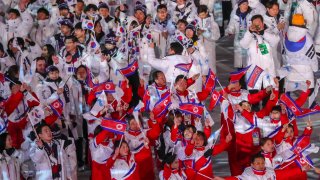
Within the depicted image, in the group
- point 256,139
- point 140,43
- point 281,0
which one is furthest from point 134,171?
point 281,0

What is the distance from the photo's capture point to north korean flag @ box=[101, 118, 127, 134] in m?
10.6

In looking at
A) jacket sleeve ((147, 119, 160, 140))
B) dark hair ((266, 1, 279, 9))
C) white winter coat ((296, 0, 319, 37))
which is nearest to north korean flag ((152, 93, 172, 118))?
jacket sleeve ((147, 119, 160, 140))

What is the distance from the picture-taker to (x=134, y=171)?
10602 millimetres

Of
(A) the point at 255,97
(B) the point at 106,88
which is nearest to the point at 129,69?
(B) the point at 106,88

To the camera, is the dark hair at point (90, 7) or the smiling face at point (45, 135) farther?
the dark hair at point (90, 7)

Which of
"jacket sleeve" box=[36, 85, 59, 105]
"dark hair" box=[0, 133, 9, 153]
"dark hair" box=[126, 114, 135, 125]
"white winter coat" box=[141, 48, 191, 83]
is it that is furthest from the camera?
"white winter coat" box=[141, 48, 191, 83]

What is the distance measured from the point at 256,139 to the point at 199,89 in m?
2.36

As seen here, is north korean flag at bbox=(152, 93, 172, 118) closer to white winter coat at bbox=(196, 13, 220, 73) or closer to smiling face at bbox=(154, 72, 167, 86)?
smiling face at bbox=(154, 72, 167, 86)

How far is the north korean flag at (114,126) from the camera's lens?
1065cm

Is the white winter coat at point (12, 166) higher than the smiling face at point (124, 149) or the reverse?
the reverse

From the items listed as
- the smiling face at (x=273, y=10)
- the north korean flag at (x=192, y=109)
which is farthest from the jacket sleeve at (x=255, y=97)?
the smiling face at (x=273, y=10)

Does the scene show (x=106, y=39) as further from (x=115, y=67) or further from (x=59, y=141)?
(x=59, y=141)

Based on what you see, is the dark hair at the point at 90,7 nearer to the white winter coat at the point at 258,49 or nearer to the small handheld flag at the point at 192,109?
the white winter coat at the point at 258,49

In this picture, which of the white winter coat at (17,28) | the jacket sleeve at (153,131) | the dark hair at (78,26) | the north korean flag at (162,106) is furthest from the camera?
the white winter coat at (17,28)
